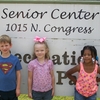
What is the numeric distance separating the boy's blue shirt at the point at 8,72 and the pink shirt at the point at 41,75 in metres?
0.20

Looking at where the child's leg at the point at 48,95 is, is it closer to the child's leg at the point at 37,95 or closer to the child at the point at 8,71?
the child's leg at the point at 37,95

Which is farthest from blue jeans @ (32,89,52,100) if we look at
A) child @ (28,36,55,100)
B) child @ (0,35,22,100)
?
child @ (0,35,22,100)

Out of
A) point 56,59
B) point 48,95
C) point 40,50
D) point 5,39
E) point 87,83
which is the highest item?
point 5,39

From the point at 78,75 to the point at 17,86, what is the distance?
77 cm

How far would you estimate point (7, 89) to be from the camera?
3.50m

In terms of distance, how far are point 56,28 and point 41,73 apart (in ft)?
1.90

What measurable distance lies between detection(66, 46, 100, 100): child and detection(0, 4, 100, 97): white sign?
0.50ft

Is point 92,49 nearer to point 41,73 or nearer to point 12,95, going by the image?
point 41,73

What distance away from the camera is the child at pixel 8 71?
346 centimetres

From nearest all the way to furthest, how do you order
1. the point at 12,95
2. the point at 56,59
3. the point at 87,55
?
the point at 87,55 < the point at 12,95 < the point at 56,59

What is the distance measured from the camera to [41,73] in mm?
3506

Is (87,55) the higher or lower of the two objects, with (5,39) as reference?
lower

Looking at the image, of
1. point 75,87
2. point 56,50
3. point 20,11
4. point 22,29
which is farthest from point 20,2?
point 75,87

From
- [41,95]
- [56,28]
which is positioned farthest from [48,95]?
[56,28]
